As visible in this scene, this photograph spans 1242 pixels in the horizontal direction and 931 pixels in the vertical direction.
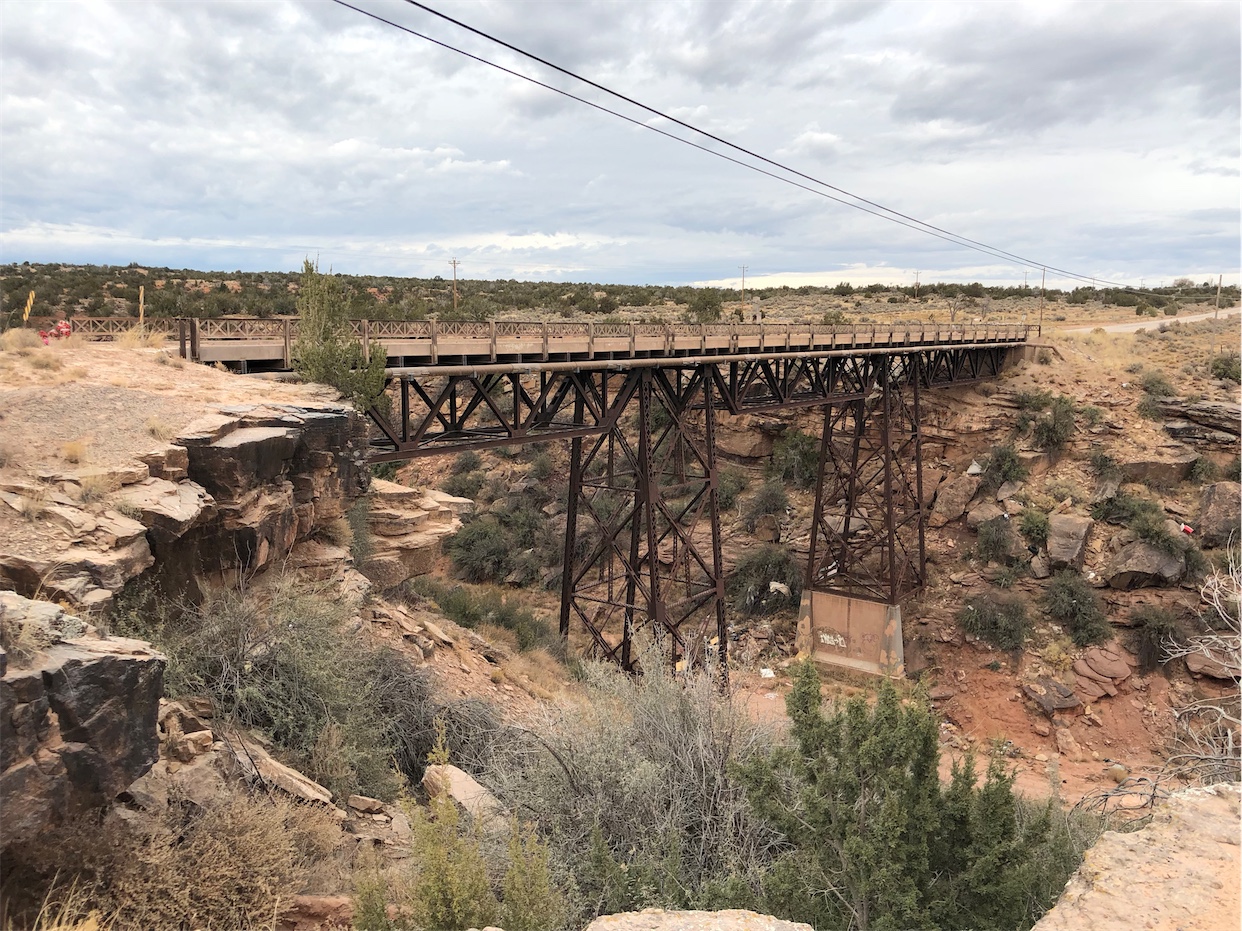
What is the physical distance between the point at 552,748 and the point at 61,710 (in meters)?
3.81

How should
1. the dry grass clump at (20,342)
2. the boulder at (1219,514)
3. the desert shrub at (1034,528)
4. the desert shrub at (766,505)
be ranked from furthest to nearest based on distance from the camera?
the desert shrub at (766,505) → the desert shrub at (1034,528) → the boulder at (1219,514) → the dry grass clump at (20,342)

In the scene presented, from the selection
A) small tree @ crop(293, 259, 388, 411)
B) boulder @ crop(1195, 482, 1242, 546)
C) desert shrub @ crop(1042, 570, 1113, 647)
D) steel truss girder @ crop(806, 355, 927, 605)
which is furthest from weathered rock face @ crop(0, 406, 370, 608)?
boulder @ crop(1195, 482, 1242, 546)

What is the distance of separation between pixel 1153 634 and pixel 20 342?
23439 millimetres

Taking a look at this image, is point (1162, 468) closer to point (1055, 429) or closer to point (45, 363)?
point (1055, 429)

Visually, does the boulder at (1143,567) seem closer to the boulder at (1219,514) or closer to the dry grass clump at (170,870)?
the boulder at (1219,514)

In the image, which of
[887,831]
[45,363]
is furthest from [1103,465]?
[45,363]

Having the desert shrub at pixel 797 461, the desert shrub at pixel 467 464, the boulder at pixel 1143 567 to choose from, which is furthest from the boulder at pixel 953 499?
the desert shrub at pixel 467 464

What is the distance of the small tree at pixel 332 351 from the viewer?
9.32 m

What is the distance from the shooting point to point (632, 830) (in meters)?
6.32

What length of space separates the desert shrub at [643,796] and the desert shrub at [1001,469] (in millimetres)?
19377

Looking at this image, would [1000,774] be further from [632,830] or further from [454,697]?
[454,697]

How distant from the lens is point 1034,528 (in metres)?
22.1

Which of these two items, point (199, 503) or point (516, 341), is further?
point (516, 341)

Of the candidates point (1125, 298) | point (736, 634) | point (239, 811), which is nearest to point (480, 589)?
point (736, 634)
